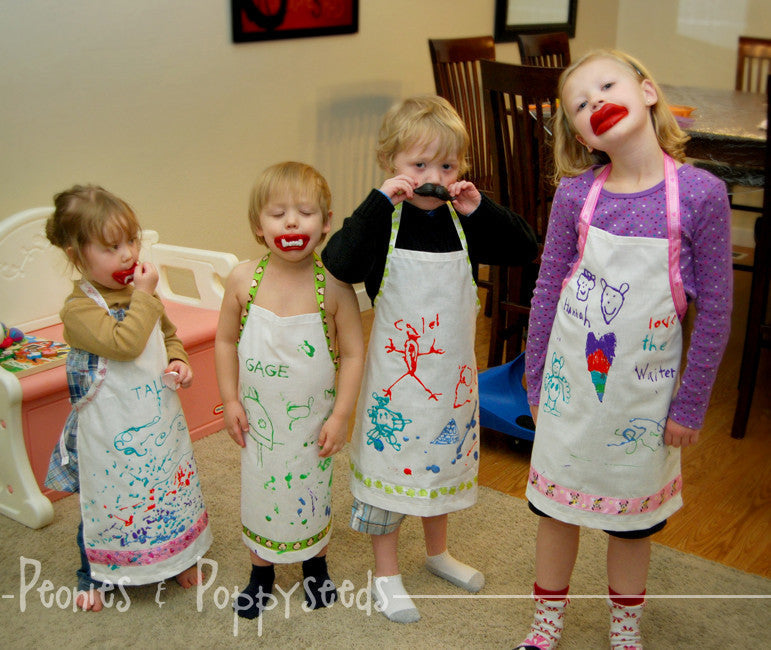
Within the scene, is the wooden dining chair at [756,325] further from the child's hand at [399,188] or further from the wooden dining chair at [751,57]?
the wooden dining chair at [751,57]

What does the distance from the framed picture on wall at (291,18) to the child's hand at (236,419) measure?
4.99 ft

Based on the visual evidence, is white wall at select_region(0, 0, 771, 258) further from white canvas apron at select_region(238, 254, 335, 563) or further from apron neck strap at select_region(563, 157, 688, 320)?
apron neck strap at select_region(563, 157, 688, 320)

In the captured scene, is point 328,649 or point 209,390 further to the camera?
point 209,390

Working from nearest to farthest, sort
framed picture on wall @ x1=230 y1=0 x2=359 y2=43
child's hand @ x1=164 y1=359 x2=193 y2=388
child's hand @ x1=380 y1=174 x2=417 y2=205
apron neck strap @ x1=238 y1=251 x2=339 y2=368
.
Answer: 1. child's hand @ x1=380 y1=174 x2=417 y2=205
2. apron neck strap @ x1=238 y1=251 x2=339 y2=368
3. child's hand @ x1=164 y1=359 x2=193 y2=388
4. framed picture on wall @ x1=230 y1=0 x2=359 y2=43

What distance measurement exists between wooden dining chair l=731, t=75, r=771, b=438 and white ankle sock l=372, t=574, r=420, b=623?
127 centimetres

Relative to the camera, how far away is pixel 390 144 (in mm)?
1482

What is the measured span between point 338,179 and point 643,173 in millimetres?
2014

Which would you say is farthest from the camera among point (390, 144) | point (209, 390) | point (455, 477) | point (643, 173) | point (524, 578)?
point (209, 390)

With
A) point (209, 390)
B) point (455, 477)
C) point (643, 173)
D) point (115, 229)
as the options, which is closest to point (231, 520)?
point (209, 390)

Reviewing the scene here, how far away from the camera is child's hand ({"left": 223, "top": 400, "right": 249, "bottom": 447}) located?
1578 mm

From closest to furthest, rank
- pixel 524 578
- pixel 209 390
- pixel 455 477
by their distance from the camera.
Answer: pixel 455 477 < pixel 524 578 < pixel 209 390

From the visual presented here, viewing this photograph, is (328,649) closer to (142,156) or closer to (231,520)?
(231,520)

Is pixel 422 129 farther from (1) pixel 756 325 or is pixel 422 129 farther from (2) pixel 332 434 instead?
(1) pixel 756 325

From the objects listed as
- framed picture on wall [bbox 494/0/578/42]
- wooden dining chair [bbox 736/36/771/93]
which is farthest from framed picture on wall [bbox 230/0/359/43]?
wooden dining chair [bbox 736/36/771/93]
